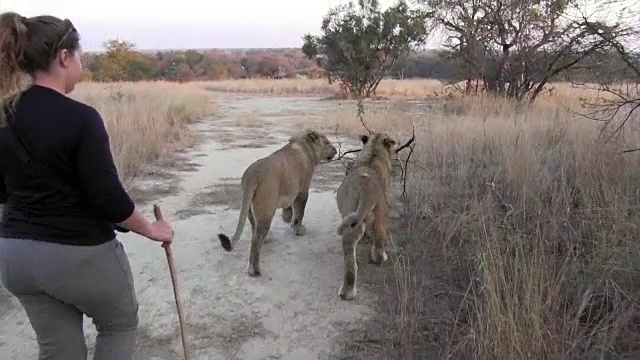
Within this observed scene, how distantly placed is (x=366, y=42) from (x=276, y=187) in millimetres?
20509

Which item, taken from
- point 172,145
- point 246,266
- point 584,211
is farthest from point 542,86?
point 246,266

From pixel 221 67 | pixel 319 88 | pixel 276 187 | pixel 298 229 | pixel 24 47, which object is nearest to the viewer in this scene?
pixel 24 47

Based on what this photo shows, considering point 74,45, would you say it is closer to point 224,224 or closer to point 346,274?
point 346,274

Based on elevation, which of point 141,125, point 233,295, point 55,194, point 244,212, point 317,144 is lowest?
point 233,295

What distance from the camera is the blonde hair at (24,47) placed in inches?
89.1

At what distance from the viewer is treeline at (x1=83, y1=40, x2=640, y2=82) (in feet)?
34.1

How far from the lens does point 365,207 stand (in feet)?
15.5

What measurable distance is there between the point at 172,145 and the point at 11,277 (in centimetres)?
992

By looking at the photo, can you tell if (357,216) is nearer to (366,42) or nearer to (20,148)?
(20,148)

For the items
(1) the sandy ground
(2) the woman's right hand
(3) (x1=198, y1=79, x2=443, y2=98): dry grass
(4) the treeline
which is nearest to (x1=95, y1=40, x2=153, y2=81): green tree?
(4) the treeline

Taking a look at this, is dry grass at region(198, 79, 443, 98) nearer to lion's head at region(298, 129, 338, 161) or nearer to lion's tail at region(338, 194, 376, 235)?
lion's head at region(298, 129, 338, 161)

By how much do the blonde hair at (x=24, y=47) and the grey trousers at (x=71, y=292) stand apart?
1.76ft

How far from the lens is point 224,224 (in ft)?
22.0

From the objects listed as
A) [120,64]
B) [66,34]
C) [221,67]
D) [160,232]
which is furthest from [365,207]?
[221,67]
